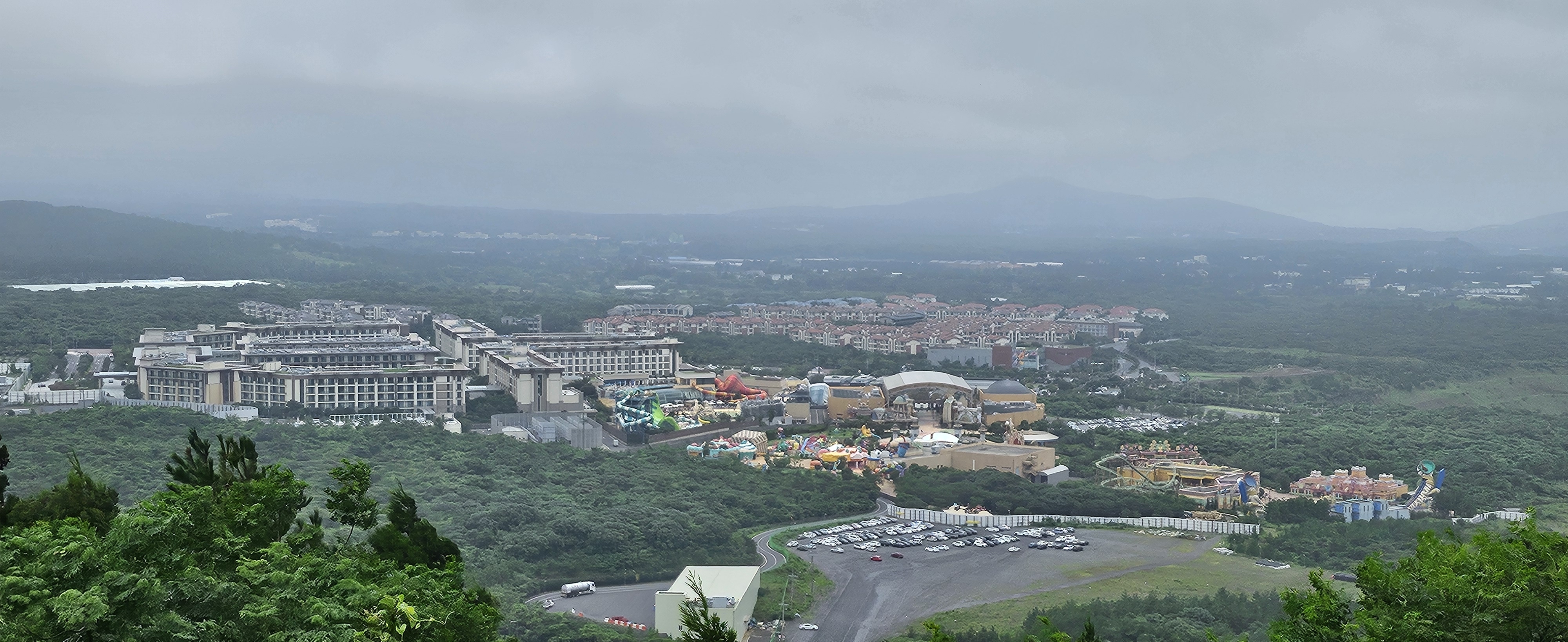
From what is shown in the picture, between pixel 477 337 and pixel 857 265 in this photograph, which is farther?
pixel 857 265

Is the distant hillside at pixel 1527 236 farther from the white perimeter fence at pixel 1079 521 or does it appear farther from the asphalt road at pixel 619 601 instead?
the asphalt road at pixel 619 601

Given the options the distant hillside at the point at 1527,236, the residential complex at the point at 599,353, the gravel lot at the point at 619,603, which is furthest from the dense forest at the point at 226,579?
the distant hillside at the point at 1527,236

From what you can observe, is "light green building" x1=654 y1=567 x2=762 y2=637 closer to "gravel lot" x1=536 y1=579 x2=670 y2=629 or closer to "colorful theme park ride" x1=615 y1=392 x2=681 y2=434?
"gravel lot" x1=536 y1=579 x2=670 y2=629

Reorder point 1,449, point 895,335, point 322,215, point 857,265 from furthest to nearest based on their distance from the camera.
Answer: point 322,215 → point 857,265 → point 895,335 → point 1,449

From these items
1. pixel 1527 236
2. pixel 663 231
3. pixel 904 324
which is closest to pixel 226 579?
pixel 904 324

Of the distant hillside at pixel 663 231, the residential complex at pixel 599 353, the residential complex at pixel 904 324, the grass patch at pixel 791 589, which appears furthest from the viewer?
the distant hillside at pixel 663 231

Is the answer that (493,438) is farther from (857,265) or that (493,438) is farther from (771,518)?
(857,265)

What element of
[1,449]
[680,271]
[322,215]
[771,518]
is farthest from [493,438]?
[322,215]
